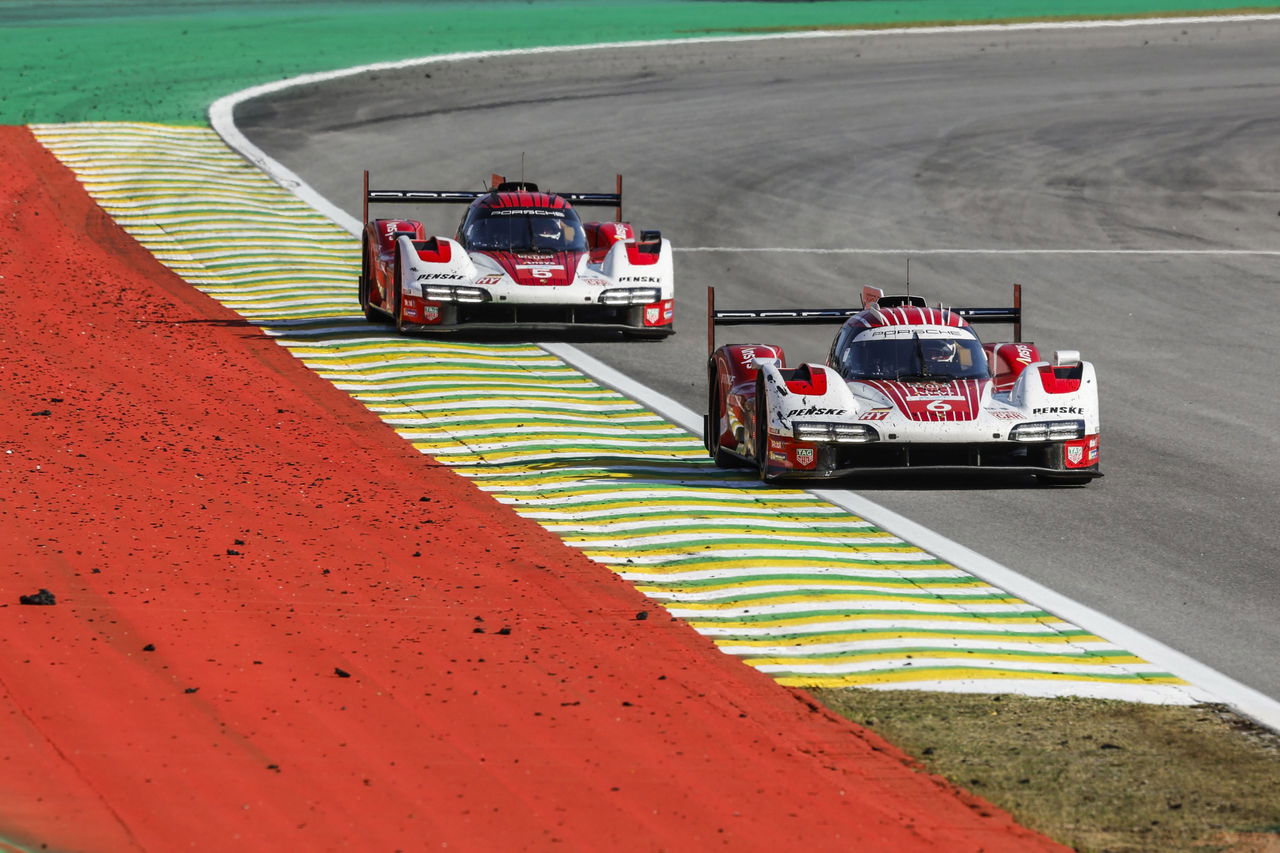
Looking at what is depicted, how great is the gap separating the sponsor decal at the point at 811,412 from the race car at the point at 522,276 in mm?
7488

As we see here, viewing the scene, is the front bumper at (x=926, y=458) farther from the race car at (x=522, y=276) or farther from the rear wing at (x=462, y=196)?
the rear wing at (x=462, y=196)

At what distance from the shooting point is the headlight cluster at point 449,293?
23.7 meters

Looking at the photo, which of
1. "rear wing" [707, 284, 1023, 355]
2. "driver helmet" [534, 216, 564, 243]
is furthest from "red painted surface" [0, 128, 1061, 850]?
"driver helmet" [534, 216, 564, 243]

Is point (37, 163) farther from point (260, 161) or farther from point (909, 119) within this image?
point (909, 119)

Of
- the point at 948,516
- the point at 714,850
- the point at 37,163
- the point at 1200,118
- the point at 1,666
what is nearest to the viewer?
the point at 714,850

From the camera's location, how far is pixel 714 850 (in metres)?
9.09

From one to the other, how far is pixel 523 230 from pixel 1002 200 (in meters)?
14.3

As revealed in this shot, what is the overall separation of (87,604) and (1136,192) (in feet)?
91.9

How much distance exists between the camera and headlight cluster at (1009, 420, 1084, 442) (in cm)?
1645

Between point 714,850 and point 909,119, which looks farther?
point 909,119

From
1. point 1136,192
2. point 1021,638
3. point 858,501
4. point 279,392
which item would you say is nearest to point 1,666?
point 1021,638

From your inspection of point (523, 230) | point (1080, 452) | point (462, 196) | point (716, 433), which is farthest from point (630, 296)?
point (1080, 452)

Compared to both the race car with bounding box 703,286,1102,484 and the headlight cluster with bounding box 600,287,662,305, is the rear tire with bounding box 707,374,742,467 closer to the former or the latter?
the race car with bounding box 703,286,1102,484

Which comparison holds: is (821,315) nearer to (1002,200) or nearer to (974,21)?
(1002,200)
